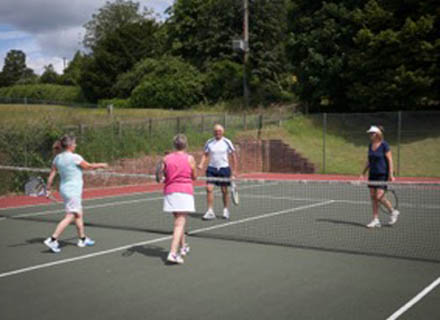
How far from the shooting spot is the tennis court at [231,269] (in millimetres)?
5949

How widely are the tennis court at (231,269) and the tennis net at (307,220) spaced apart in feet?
0.12

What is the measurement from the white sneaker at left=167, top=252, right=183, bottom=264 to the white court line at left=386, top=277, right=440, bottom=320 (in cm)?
319

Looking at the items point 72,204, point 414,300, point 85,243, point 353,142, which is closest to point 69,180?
point 72,204

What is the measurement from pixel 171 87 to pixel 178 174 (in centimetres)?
3823

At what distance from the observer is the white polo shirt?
12273mm

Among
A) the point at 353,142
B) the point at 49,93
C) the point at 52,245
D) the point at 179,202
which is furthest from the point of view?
the point at 49,93

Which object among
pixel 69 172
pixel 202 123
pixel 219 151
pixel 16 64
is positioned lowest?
pixel 69 172

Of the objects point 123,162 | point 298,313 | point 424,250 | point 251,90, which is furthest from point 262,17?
point 298,313

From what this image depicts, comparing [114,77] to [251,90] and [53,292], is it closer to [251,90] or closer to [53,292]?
[251,90]

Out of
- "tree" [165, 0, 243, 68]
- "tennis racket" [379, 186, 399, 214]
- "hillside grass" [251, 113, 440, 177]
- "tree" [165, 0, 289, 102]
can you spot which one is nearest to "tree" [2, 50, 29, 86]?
"tree" [165, 0, 243, 68]

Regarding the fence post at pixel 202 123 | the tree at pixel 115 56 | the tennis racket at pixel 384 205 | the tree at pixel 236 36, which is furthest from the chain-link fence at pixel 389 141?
the tree at pixel 115 56

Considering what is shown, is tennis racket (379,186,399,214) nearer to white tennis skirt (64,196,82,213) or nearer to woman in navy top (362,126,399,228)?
woman in navy top (362,126,399,228)

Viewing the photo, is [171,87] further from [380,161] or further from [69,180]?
[69,180]

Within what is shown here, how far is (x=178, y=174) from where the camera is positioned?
780cm
